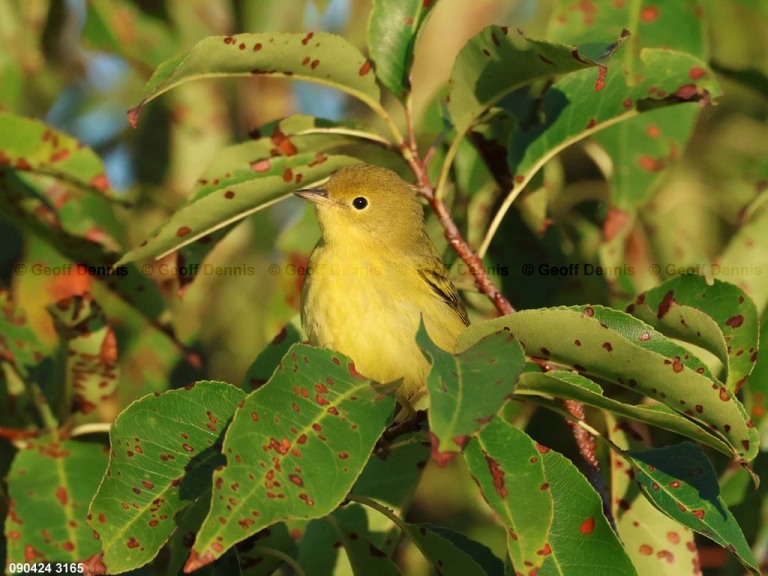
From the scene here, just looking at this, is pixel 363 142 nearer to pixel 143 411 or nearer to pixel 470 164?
pixel 470 164

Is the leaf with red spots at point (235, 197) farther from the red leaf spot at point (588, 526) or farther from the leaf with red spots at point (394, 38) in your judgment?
the red leaf spot at point (588, 526)

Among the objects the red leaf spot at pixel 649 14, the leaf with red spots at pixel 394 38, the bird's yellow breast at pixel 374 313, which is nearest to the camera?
the leaf with red spots at pixel 394 38

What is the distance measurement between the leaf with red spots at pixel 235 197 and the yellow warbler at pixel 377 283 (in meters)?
0.34

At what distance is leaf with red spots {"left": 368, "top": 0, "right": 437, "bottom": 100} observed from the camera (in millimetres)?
3203

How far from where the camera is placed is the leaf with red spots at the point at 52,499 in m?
3.28

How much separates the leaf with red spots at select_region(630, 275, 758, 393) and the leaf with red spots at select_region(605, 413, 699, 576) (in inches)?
19.1

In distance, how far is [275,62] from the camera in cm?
299

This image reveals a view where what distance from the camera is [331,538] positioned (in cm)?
325

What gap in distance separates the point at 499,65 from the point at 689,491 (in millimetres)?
1297

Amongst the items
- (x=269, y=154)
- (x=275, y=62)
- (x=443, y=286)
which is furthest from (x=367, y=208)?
(x=275, y=62)

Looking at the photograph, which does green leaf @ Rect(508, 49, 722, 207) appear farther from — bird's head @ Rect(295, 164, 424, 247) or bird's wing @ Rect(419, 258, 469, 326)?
bird's head @ Rect(295, 164, 424, 247)

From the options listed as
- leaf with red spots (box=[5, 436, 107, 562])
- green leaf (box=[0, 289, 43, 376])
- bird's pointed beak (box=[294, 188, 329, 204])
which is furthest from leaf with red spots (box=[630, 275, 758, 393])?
green leaf (box=[0, 289, 43, 376])

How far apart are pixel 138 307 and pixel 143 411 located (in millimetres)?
1508

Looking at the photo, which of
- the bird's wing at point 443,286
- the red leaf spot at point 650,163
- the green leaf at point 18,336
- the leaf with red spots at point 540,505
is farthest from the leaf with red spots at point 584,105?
the green leaf at point 18,336
